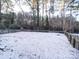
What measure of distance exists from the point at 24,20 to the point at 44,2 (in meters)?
3.45

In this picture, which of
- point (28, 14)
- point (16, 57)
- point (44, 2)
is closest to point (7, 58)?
point (16, 57)

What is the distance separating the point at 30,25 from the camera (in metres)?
14.9

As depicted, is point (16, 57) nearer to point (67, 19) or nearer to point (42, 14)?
point (67, 19)

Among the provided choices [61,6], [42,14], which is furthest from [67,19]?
[42,14]

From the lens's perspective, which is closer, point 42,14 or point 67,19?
point 67,19

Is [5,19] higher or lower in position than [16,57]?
higher

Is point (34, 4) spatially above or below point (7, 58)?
above

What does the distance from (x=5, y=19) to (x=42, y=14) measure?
171 inches

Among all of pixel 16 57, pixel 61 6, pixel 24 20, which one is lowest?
pixel 16 57

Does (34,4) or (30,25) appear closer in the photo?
(30,25)

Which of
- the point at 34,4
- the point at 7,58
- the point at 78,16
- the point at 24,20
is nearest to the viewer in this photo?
the point at 7,58

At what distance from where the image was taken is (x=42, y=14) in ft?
52.8

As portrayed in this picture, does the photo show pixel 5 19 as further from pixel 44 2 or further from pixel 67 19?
pixel 67 19

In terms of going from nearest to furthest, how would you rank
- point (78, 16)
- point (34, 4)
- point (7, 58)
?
point (7, 58)
point (78, 16)
point (34, 4)
